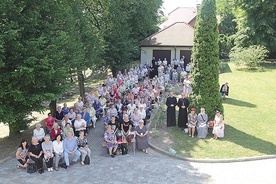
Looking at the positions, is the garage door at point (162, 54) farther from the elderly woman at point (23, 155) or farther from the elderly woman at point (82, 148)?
the elderly woman at point (23, 155)

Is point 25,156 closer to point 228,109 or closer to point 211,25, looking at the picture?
point 211,25

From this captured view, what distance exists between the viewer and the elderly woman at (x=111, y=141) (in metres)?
11.2

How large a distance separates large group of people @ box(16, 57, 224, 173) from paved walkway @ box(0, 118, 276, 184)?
1.66 ft

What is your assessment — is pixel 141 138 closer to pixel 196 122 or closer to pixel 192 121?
pixel 192 121

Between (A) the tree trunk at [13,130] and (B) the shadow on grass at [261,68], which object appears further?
(B) the shadow on grass at [261,68]

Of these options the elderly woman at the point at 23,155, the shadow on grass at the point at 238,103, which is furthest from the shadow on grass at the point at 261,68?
the elderly woman at the point at 23,155

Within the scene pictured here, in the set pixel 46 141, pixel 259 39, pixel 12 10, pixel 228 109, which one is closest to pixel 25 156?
pixel 46 141

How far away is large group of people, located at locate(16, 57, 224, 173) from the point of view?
995cm

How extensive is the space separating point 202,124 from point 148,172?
437 cm

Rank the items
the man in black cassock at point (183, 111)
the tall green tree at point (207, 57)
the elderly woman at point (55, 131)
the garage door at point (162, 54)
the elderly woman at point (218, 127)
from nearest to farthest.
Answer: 1. the elderly woman at point (55, 131)
2. the elderly woman at point (218, 127)
3. the tall green tree at point (207, 57)
4. the man in black cassock at point (183, 111)
5. the garage door at point (162, 54)

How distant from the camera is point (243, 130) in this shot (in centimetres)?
1366

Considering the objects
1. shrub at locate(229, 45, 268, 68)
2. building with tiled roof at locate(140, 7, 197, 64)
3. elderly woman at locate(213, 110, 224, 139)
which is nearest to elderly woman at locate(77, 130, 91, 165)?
elderly woman at locate(213, 110, 224, 139)

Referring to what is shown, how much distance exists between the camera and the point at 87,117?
13.8m

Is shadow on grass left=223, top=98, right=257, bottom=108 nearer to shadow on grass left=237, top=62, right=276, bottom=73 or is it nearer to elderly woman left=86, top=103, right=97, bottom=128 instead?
elderly woman left=86, top=103, right=97, bottom=128
